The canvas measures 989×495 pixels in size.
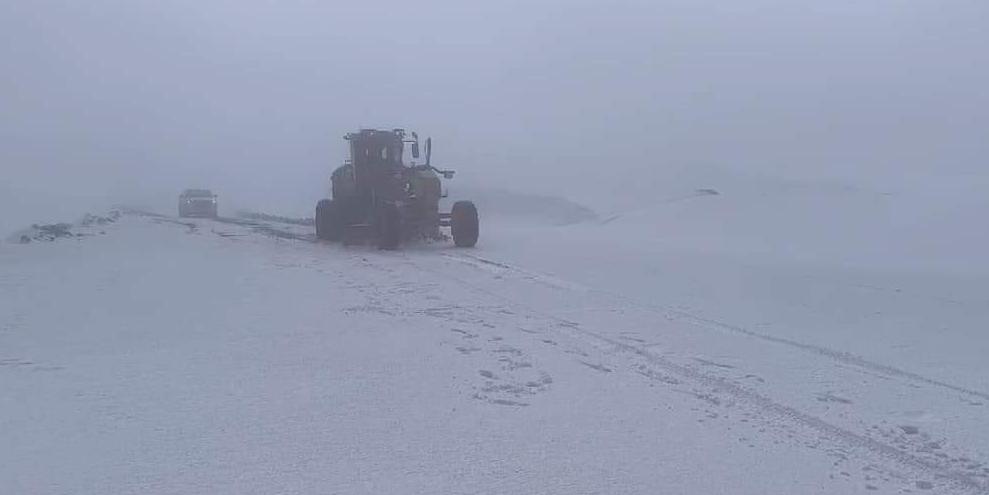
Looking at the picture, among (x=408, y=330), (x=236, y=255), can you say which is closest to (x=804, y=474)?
(x=408, y=330)

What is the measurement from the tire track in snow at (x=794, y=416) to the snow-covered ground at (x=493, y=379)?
3 cm

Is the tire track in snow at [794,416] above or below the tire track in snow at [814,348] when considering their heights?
below

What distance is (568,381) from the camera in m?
10.8

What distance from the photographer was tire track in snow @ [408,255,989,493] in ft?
25.6

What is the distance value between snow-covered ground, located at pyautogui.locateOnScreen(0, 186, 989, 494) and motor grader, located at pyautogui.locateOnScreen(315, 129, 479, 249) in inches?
283

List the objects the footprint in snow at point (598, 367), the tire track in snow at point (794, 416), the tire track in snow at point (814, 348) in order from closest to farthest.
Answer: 1. the tire track in snow at point (794, 416)
2. the tire track in snow at point (814, 348)
3. the footprint in snow at point (598, 367)

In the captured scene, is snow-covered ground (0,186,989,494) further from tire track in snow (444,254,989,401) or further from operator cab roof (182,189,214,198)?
operator cab roof (182,189,214,198)

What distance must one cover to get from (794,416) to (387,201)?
21307mm

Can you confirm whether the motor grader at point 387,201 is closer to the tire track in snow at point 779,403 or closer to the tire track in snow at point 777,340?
the tire track in snow at point 777,340

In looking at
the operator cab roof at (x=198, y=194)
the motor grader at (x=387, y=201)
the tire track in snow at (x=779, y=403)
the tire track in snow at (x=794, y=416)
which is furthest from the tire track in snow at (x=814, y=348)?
the operator cab roof at (x=198, y=194)

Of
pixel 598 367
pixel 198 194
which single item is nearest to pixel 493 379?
pixel 598 367

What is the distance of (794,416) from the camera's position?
9469 millimetres

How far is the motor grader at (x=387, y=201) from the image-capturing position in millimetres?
29797

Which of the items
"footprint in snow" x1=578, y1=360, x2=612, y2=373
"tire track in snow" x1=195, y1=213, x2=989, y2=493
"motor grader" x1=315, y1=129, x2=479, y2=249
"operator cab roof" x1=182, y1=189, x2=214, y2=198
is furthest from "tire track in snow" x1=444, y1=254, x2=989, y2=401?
"operator cab roof" x1=182, y1=189, x2=214, y2=198
